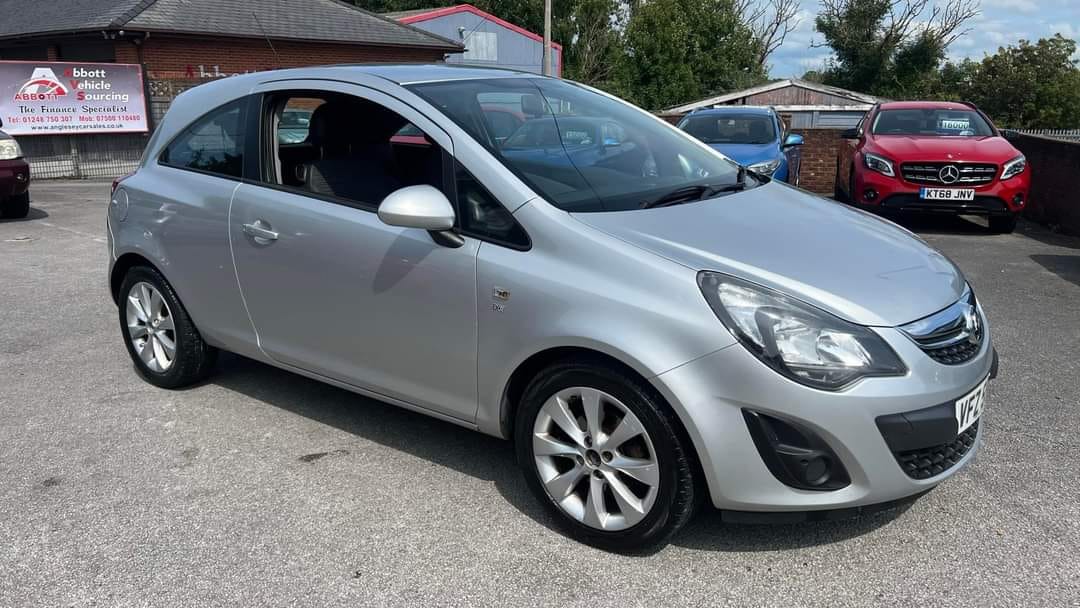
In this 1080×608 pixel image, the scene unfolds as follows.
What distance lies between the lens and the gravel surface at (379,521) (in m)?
2.88

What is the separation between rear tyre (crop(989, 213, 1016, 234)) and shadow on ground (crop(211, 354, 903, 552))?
26.2 ft

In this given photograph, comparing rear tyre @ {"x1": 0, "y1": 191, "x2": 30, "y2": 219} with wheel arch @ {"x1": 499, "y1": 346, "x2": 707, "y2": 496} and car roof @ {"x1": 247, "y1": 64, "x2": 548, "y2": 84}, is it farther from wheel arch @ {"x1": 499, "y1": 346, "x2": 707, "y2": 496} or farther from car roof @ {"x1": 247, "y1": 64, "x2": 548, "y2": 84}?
wheel arch @ {"x1": 499, "y1": 346, "x2": 707, "y2": 496}

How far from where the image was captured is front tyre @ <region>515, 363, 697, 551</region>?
288 centimetres

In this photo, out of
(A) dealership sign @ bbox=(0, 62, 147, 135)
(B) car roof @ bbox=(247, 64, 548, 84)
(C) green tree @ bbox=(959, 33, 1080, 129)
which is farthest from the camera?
(C) green tree @ bbox=(959, 33, 1080, 129)

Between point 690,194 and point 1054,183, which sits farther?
point 1054,183

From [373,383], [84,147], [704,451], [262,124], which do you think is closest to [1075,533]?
[704,451]

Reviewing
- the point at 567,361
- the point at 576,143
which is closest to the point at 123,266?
the point at 576,143

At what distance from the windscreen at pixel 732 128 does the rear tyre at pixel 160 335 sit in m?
8.47

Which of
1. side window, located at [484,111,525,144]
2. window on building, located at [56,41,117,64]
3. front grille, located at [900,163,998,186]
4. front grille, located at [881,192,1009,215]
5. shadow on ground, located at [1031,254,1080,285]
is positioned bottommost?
shadow on ground, located at [1031,254,1080,285]

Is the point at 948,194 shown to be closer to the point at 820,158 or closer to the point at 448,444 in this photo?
the point at 820,158

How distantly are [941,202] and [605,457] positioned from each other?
26.9 feet

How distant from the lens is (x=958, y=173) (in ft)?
32.1

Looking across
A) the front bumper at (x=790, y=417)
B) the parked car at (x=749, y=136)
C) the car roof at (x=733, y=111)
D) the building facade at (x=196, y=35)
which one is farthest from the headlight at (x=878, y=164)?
the building facade at (x=196, y=35)

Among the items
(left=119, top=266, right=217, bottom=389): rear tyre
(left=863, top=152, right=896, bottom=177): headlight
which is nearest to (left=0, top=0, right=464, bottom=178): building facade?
(left=863, top=152, right=896, bottom=177): headlight
